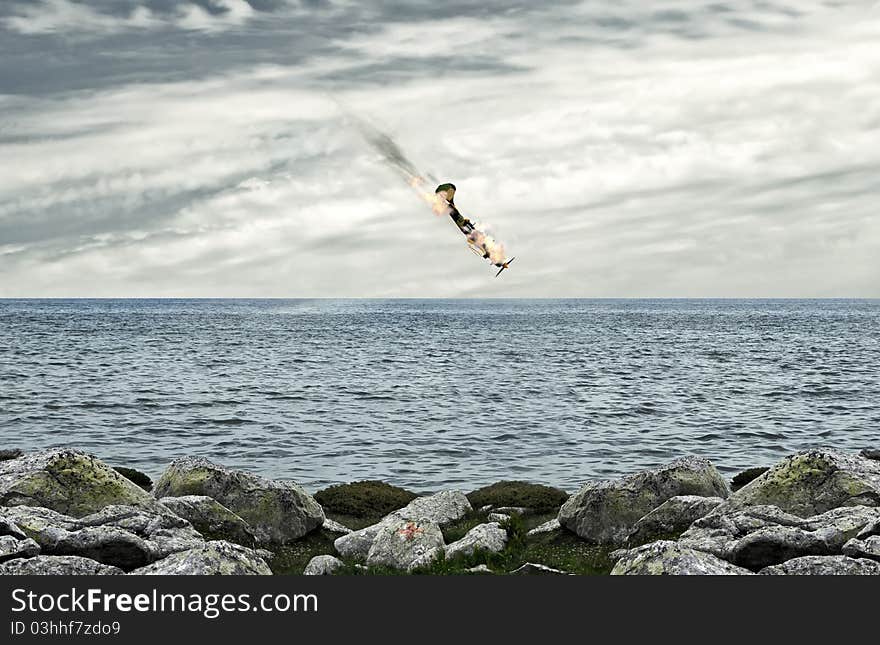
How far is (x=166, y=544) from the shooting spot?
12.3 m

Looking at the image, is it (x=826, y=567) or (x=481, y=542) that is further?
(x=481, y=542)

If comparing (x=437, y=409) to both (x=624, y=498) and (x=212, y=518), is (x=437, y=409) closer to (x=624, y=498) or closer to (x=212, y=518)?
(x=624, y=498)

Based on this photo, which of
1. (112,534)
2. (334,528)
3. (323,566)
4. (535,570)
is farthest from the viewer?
(334,528)

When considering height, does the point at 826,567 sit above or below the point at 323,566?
above

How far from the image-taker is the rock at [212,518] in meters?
14.9

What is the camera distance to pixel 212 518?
49.1ft

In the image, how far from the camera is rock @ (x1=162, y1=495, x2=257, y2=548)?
48.7ft

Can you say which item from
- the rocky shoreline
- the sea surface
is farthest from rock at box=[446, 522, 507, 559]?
the sea surface

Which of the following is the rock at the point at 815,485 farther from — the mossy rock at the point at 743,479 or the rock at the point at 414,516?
the mossy rock at the point at 743,479

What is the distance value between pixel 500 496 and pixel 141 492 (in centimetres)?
839

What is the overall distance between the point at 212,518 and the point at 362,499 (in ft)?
18.6

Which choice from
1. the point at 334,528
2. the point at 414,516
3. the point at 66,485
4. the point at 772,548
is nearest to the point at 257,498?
the point at 334,528

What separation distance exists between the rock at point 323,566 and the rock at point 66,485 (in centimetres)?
321

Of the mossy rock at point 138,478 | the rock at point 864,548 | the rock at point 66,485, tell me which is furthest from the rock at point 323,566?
the mossy rock at point 138,478
